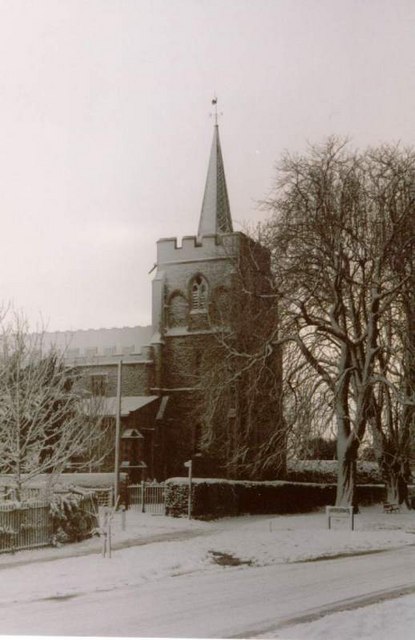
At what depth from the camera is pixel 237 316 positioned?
957 centimetres

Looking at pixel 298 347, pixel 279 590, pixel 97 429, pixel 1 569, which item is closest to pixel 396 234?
pixel 298 347

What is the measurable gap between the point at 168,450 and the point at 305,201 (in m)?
3.30

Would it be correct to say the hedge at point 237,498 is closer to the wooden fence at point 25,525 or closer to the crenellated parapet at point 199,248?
the wooden fence at point 25,525

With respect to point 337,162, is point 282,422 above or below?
below

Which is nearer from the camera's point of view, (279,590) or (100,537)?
(279,590)

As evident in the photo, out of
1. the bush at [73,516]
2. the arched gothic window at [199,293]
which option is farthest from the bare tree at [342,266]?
the bush at [73,516]

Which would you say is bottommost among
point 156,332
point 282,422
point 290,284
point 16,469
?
point 16,469

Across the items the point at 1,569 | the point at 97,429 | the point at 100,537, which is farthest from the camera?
→ the point at 97,429

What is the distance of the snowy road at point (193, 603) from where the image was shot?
5312 millimetres

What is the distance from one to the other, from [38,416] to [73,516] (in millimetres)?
1243

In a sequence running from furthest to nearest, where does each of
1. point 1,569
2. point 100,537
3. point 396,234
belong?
1. point 396,234
2. point 100,537
3. point 1,569

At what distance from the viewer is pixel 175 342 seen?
8.62m

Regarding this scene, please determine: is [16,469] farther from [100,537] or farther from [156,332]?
[156,332]

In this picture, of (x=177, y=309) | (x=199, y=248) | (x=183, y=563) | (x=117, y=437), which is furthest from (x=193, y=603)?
(x=199, y=248)
